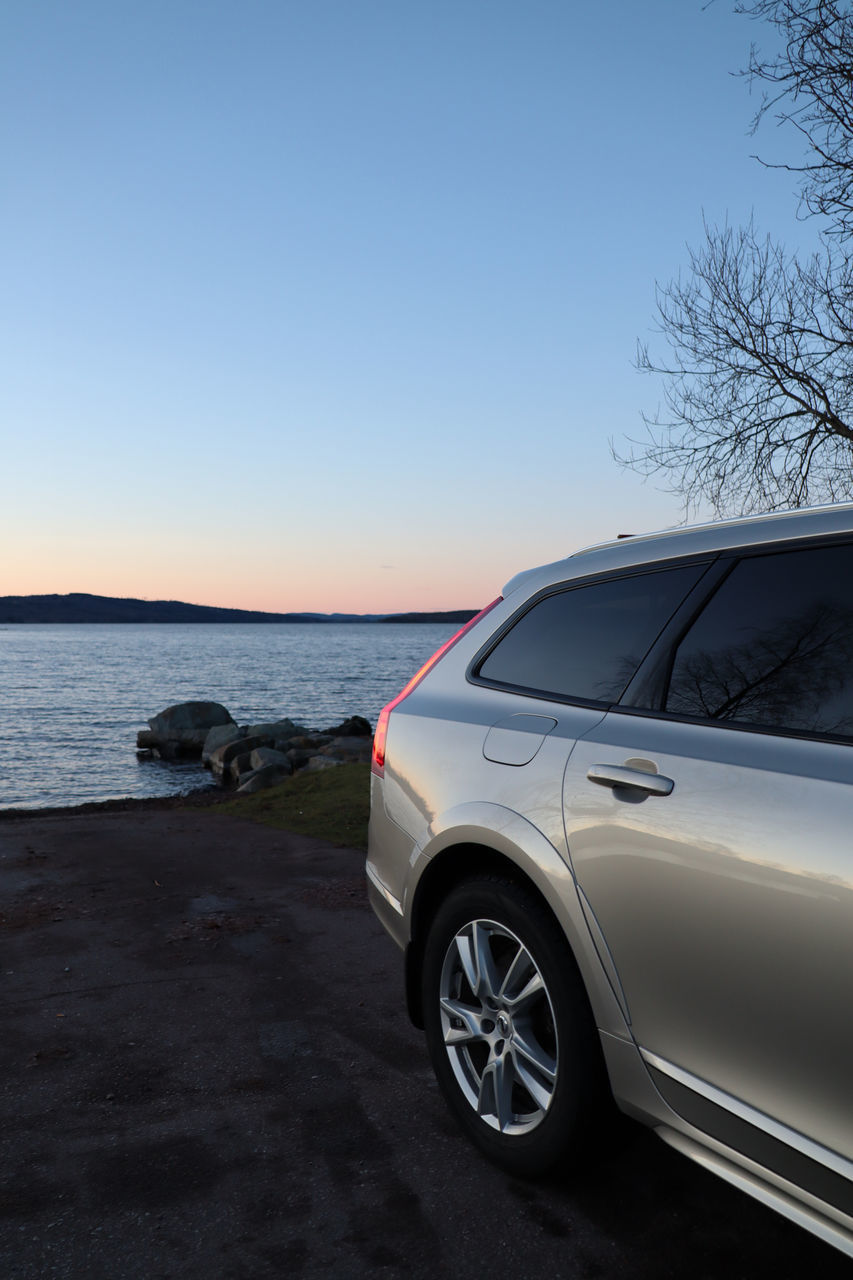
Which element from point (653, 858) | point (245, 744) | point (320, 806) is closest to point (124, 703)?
point (245, 744)

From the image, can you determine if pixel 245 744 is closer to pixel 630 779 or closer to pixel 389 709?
pixel 389 709

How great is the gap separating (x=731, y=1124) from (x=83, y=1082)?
8.65 ft

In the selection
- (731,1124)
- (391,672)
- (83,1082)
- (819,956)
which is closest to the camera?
(819,956)

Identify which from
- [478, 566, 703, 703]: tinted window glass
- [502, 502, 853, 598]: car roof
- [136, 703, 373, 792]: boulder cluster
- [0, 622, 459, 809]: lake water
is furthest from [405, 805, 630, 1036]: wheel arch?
[0, 622, 459, 809]: lake water

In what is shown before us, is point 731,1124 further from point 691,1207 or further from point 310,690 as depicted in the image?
point 310,690

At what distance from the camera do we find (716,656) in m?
2.38

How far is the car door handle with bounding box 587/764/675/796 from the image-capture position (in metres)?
2.26

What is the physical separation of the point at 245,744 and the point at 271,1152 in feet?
71.8

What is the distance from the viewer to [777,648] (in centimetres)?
223

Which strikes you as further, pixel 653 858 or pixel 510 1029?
pixel 510 1029

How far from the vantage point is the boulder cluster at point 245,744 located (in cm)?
2036

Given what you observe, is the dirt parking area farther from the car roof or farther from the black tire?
the car roof

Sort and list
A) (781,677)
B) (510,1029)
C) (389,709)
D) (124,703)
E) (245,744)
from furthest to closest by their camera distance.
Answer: (124,703), (245,744), (389,709), (510,1029), (781,677)

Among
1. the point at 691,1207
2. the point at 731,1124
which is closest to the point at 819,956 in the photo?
the point at 731,1124
